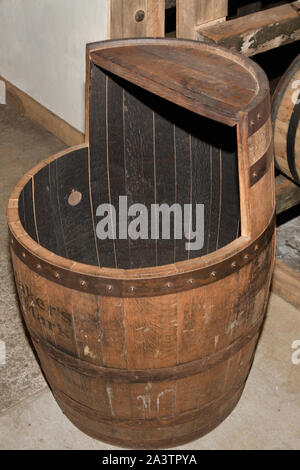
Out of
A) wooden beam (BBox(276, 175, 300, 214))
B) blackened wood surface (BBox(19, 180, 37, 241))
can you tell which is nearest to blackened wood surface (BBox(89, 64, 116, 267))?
blackened wood surface (BBox(19, 180, 37, 241))

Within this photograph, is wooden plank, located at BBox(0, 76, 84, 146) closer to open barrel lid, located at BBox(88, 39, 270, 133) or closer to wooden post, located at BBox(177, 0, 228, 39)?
wooden post, located at BBox(177, 0, 228, 39)

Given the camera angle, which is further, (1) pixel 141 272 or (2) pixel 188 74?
(2) pixel 188 74

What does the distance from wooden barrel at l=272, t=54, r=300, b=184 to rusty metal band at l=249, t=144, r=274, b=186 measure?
116 centimetres

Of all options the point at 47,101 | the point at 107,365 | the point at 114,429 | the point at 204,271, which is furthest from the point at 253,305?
the point at 47,101

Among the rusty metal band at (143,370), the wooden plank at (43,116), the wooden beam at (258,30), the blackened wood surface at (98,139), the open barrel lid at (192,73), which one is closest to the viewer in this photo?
the open barrel lid at (192,73)

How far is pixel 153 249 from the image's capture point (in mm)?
3639

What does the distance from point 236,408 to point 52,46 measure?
9.93 feet

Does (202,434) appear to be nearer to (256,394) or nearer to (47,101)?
(256,394)

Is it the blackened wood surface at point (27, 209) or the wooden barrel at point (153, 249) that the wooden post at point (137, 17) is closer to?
the wooden barrel at point (153, 249)

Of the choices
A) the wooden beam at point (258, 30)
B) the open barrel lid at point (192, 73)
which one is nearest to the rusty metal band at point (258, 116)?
the open barrel lid at point (192, 73)

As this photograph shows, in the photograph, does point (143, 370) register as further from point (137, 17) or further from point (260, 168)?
point (137, 17)

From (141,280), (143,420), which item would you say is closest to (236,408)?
(143,420)

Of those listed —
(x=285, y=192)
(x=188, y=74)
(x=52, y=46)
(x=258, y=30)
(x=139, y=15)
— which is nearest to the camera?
(x=188, y=74)

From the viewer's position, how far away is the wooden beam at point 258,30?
348 centimetres
